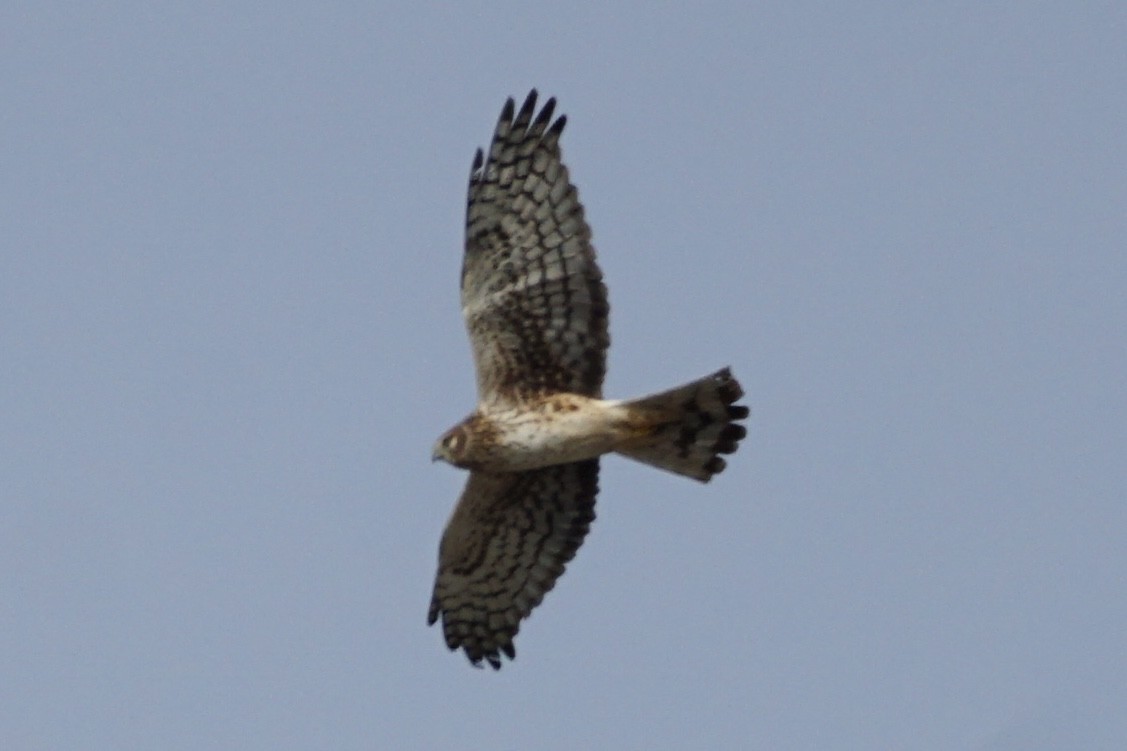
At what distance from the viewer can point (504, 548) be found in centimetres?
1452

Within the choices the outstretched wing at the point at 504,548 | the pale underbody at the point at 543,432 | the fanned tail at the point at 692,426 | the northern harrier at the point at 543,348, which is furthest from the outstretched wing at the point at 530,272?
the outstretched wing at the point at 504,548

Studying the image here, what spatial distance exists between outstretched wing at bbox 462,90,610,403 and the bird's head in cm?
27

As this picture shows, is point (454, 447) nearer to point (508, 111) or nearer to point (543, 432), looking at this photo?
point (543, 432)

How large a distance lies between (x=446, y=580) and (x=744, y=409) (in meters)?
2.36

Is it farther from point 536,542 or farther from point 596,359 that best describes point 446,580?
point 596,359

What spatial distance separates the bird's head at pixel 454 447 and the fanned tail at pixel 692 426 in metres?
0.85

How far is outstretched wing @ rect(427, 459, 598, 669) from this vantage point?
1426cm

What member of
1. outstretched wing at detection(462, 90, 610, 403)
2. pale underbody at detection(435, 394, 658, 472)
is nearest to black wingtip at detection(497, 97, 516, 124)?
outstretched wing at detection(462, 90, 610, 403)

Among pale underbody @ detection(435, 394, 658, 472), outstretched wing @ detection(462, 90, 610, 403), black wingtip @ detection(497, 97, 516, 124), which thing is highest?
black wingtip @ detection(497, 97, 516, 124)

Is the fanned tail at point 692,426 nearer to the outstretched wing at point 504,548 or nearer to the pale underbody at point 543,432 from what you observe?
the pale underbody at point 543,432

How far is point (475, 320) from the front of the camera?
13.6 metres

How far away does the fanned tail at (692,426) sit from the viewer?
43.9 ft

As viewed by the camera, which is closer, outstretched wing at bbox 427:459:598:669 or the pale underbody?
the pale underbody

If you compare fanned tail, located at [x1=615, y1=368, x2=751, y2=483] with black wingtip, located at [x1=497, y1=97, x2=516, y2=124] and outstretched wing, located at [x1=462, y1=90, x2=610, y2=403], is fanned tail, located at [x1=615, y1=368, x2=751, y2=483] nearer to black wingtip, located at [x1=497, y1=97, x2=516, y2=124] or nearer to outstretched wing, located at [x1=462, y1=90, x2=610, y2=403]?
outstretched wing, located at [x1=462, y1=90, x2=610, y2=403]
